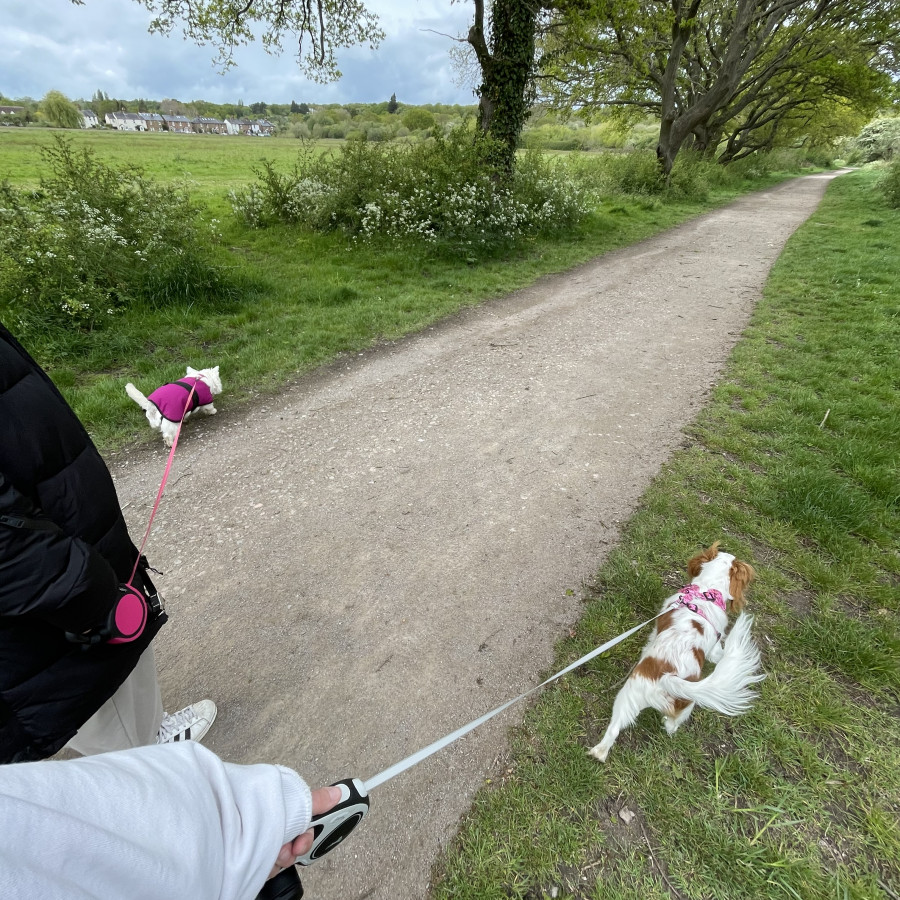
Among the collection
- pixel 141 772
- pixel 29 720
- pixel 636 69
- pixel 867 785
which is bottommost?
pixel 867 785

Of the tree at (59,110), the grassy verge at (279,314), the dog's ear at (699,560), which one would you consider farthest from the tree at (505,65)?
the tree at (59,110)

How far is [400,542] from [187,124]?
418ft

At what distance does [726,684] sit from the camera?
6.18ft

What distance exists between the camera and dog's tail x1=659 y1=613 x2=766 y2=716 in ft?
6.17

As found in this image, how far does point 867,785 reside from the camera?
6.48 ft

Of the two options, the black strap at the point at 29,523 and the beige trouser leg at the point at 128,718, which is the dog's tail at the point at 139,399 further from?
the black strap at the point at 29,523

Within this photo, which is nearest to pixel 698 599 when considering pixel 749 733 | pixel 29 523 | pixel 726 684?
pixel 726 684

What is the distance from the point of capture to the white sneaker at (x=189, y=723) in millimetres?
2078

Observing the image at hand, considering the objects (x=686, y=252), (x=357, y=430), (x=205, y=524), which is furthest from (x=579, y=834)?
(x=686, y=252)

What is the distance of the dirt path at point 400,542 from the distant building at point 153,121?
118 meters

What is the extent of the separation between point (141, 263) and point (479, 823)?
310 inches

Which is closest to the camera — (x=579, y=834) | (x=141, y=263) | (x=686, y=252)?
(x=579, y=834)

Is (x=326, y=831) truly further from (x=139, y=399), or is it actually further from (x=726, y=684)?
(x=139, y=399)

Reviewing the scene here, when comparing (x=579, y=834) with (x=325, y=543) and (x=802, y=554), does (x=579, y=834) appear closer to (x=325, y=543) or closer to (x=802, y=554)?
(x=325, y=543)
